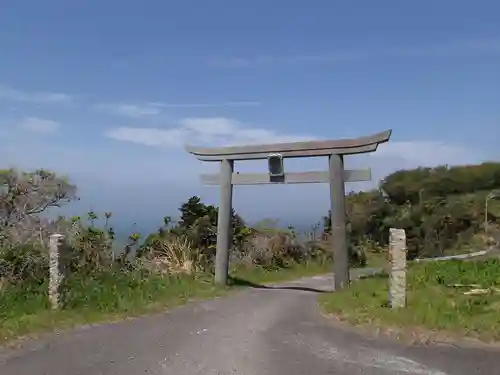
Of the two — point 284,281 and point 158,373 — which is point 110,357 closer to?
point 158,373

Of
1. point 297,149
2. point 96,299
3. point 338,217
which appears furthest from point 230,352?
point 297,149

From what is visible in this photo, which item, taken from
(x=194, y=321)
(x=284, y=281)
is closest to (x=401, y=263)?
(x=194, y=321)

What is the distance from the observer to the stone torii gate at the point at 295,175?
12258 mm

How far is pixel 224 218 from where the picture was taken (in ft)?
45.1

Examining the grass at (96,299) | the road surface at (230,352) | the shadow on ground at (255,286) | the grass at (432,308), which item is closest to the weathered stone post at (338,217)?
the grass at (432,308)

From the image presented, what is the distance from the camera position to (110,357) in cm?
613

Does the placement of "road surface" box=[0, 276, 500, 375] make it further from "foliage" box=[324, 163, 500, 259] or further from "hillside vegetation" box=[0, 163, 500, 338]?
"foliage" box=[324, 163, 500, 259]

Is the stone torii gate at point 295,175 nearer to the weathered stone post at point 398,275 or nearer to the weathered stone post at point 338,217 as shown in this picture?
the weathered stone post at point 338,217

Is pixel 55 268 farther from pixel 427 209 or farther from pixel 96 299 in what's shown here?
pixel 427 209

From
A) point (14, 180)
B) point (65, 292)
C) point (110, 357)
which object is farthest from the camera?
point (14, 180)

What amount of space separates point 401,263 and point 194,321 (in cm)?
299

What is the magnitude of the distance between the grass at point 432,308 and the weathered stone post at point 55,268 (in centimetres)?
403

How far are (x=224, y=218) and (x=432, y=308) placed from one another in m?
6.70

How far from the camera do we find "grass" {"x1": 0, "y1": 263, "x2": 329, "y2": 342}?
25.5 feet
